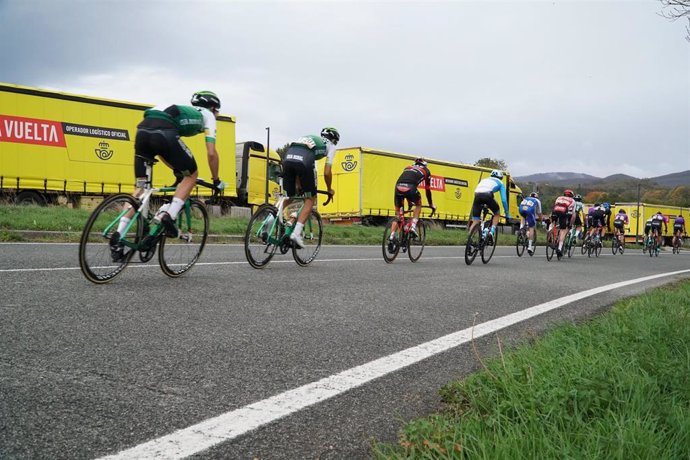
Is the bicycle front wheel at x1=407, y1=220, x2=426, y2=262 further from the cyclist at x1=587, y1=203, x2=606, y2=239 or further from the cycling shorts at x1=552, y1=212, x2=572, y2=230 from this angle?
the cyclist at x1=587, y1=203, x2=606, y2=239

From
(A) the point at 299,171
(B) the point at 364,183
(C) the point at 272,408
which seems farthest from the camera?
(B) the point at 364,183

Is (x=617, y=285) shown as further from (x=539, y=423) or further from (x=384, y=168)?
(x=384, y=168)

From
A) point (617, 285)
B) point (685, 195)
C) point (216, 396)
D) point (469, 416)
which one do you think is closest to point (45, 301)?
point (216, 396)

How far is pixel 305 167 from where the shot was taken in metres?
7.89

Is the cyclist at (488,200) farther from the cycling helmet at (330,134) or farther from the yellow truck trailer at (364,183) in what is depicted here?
the yellow truck trailer at (364,183)

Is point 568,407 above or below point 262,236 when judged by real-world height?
below

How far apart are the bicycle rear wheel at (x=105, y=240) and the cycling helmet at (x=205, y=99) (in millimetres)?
1293

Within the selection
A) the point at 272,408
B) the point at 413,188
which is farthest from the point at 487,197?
the point at 272,408

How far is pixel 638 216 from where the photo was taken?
1748 inches

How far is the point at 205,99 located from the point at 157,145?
0.80 m

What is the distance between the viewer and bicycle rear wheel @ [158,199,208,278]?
20.2 ft

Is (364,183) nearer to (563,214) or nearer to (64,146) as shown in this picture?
(563,214)

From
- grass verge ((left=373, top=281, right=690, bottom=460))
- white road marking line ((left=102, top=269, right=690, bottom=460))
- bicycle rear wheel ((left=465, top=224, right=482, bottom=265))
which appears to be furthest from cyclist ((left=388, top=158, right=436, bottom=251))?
grass verge ((left=373, top=281, right=690, bottom=460))

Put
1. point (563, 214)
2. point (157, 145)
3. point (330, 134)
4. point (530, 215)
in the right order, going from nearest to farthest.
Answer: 1. point (157, 145)
2. point (330, 134)
3. point (563, 214)
4. point (530, 215)
